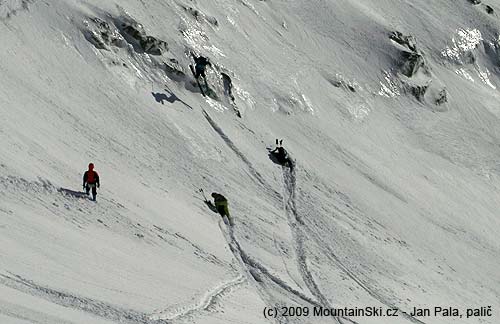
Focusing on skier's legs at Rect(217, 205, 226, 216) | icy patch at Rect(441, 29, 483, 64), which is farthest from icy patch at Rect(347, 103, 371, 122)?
skier's legs at Rect(217, 205, 226, 216)

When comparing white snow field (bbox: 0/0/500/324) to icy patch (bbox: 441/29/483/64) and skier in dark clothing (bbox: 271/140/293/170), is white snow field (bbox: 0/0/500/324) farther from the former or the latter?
skier in dark clothing (bbox: 271/140/293/170)

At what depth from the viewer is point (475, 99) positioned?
53.2 m

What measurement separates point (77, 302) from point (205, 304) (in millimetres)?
4133

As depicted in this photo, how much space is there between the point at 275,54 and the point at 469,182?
13418 millimetres

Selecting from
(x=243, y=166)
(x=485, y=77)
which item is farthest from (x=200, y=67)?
(x=485, y=77)

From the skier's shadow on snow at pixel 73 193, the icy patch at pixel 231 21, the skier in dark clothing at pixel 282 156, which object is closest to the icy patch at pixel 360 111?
the icy patch at pixel 231 21

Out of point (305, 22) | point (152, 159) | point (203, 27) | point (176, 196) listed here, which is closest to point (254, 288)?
point (176, 196)

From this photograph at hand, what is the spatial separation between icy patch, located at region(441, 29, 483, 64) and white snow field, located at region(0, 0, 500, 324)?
30cm

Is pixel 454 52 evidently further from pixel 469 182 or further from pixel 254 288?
pixel 254 288

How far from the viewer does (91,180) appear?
24484mm

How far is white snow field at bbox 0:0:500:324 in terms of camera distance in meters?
21.8

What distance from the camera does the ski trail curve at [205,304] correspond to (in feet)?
64.5

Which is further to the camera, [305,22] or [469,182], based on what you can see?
[305,22]

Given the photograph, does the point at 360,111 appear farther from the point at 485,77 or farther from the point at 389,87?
the point at 485,77
